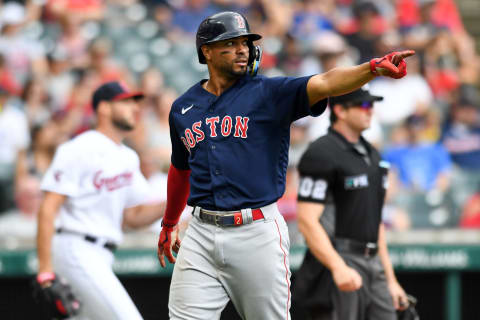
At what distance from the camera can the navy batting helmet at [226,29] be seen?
10.6ft

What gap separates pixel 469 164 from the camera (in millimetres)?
8062

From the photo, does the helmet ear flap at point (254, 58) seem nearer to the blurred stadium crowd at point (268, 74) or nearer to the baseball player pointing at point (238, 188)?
the baseball player pointing at point (238, 188)

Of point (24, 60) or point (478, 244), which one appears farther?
point (24, 60)

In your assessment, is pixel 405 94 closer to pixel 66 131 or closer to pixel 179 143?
pixel 66 131

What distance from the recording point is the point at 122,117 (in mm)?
4777

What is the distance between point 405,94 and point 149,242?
12.0 feet

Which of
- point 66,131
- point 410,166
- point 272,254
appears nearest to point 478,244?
point 410,166

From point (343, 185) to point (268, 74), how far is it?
460 centimetres

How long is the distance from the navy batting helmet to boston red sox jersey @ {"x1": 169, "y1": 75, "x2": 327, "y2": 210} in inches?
7.0

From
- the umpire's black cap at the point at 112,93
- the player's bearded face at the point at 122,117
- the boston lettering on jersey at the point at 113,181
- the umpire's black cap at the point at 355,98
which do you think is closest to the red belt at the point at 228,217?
the umpire's black cap at the point at 355,98

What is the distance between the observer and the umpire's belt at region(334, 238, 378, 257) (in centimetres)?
420

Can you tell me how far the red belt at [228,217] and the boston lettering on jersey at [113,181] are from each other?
4.71ft

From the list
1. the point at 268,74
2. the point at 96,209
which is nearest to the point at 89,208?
the point at 96,209

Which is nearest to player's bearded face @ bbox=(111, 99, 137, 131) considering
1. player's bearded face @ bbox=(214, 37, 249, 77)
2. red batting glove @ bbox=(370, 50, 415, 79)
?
player's bearded face @ bbox=(214, 37, 249, 77)
